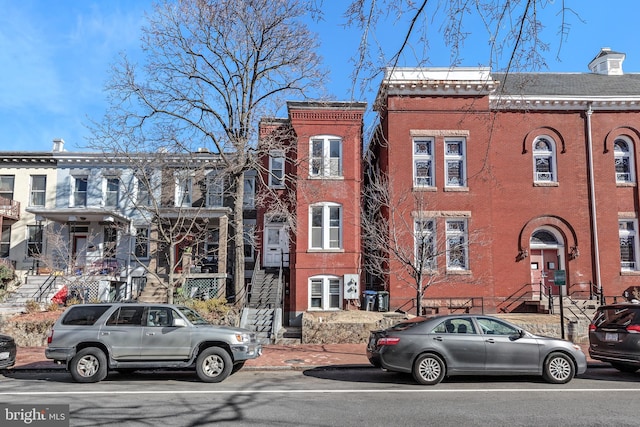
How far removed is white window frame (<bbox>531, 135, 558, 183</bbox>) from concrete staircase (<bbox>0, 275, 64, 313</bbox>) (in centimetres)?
2239

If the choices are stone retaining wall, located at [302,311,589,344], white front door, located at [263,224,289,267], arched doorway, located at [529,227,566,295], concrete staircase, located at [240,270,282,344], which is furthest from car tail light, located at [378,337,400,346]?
arched doorway, located at [529,227,566,295]

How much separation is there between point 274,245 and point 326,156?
5.43 meters

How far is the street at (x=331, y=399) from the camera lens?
6711 millimetres

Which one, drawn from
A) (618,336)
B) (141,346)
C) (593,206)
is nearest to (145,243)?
(141,346)

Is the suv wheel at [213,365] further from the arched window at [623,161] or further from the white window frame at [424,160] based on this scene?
the arched window at [623,161]

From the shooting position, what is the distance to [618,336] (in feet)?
34.0

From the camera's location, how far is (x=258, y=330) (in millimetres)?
16625

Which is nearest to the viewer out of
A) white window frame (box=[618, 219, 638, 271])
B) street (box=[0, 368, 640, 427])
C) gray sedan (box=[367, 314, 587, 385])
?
street (box=[0, 368, 640, 427])

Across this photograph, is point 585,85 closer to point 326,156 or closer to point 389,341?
point 326,156

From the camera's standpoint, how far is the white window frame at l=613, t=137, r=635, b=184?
68.9 feet

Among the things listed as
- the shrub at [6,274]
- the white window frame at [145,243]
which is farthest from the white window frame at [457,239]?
the shrub at [6,274]

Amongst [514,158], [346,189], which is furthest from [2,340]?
[514,158]

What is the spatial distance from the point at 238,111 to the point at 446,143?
30.4 feet

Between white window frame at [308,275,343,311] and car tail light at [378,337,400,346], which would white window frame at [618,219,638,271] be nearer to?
white window frame at [308,275,343,311]
